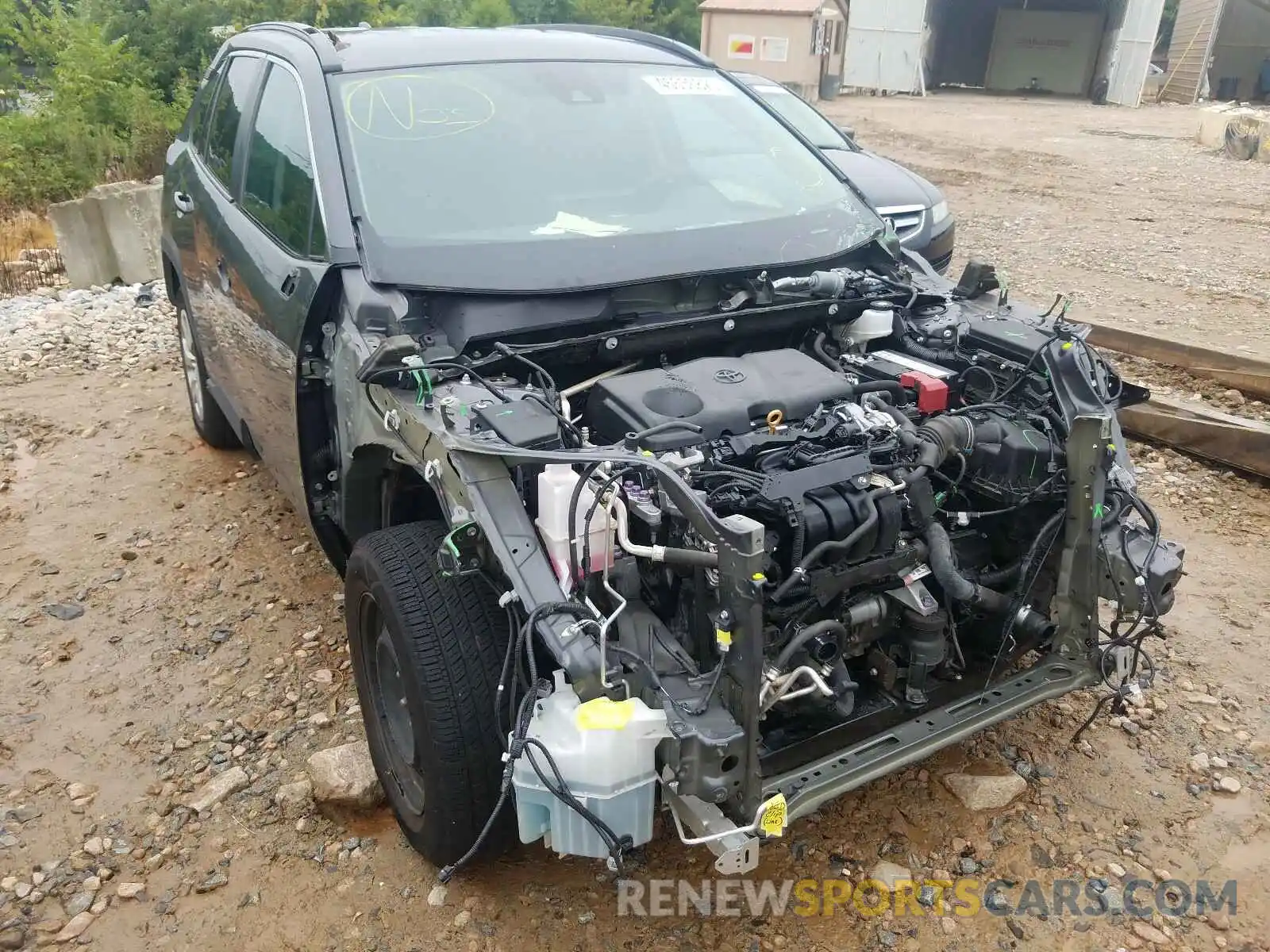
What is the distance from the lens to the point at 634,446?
243cm

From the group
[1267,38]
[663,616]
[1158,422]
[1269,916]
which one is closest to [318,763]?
[663,616]

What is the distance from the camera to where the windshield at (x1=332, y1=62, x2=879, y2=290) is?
9.52ft

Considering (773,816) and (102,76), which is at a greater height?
(102,76)

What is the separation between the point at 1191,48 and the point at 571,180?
28248mm

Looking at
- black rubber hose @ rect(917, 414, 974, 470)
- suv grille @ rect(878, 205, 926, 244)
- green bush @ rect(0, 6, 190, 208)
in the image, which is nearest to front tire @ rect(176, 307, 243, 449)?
black rubber hose @ rect(917, 414, 974, 470)

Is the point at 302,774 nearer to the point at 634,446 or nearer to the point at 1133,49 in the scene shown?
the point at 634,446

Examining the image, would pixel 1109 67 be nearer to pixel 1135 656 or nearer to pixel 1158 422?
pixel 1158 422

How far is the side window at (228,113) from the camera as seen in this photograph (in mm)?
3918

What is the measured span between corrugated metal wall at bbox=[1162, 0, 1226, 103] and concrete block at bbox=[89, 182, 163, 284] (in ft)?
84.7

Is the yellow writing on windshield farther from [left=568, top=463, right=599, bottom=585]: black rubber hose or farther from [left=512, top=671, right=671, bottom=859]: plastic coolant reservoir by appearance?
[left=512, top=671, right=671, bottom=859]: plastic coolant reservoir

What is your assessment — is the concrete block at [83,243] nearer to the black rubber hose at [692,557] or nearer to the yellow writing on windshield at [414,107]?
the yellow writing on windshield at [414,107]

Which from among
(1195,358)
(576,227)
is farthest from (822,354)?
(1195,358)

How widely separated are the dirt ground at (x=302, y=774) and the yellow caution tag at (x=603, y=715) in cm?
Answer: 80

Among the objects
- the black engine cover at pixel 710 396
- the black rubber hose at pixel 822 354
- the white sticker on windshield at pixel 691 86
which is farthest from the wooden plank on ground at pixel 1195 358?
the black engine cover at pixel 710 396
